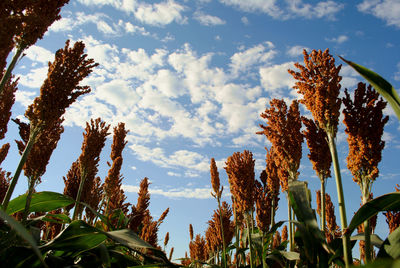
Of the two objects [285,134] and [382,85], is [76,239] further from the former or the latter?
[285,134]

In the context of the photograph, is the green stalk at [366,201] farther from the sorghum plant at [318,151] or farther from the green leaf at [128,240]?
the green leaf at [128,240]

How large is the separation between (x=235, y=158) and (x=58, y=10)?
114 inches

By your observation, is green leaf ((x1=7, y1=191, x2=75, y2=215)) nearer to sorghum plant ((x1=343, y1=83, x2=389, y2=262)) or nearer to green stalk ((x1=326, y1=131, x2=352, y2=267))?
green stalk ((x1=326, y1=131, x2=352, y2=267))

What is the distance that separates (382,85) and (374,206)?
83 centimetres

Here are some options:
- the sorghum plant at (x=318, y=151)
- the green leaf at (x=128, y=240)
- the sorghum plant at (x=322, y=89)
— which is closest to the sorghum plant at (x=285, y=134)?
the sorghum plant at (x=318, y=151)

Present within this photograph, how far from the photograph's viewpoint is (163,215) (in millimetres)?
5980

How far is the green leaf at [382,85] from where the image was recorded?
161 centimetres

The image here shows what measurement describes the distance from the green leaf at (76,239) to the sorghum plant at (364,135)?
86.5 inches

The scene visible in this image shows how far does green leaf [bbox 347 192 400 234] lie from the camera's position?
1.77 m

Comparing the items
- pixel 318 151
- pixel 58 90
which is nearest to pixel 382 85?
pixel 318 151

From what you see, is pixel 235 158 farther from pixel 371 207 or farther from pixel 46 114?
pixel 46 114

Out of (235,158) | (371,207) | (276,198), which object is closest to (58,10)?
(235,158)

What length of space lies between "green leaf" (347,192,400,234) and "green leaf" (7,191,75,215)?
241 centimetres

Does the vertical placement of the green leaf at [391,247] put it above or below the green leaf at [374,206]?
below
